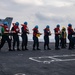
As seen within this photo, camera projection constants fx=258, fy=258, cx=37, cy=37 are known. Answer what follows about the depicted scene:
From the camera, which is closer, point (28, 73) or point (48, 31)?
point (28, 73)

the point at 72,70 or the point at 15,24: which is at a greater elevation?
the point at 15,24

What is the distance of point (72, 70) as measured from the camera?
10.9 m

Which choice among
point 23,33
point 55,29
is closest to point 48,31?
point 55,29

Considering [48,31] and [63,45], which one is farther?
[63,45]

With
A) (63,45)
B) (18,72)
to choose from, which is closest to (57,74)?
(18,72)

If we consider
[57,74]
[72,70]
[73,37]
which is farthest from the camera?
[73,37]

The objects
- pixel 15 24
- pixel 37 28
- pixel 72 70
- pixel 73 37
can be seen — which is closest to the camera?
pixel 72 70

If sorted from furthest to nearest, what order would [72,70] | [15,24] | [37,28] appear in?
[37,28], [15,24], [72,70]

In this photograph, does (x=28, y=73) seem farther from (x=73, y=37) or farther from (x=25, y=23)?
(x=73, y=37)

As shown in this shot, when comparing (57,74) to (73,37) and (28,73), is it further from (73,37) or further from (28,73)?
(73,37)

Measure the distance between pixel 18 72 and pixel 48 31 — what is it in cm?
1292

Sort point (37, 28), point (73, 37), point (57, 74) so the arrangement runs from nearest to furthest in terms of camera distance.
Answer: point (57, 74)
point (37, 28)
point (73, 37)

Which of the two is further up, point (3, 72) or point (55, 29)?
point (55, 29)

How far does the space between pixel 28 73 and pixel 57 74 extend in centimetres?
114
